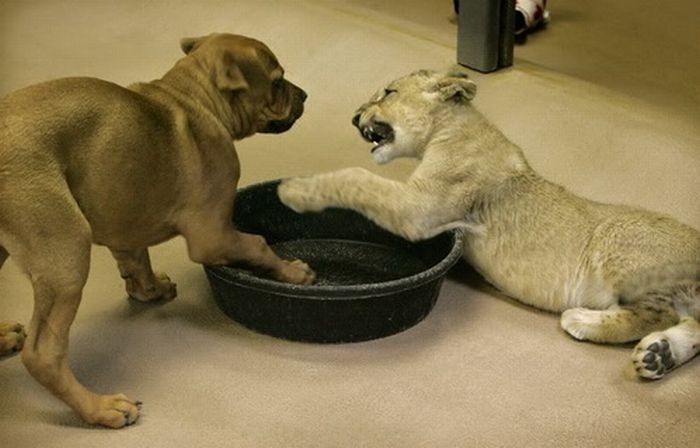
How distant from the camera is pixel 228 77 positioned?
283 cm

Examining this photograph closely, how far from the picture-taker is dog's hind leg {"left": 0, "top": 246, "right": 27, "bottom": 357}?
108 inches

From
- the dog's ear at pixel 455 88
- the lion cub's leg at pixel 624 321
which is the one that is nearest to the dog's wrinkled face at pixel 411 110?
the dog's ear at pixel 455 88

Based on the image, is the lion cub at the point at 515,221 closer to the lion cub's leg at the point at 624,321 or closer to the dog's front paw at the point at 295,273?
the lion cub's leg at the point at 624,321

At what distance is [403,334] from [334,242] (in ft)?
2.01

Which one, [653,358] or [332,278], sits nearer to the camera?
[653,358]

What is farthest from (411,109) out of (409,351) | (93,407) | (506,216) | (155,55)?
(155,55)

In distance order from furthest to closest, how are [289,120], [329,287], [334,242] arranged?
[334,242] < [289,120] < [329,287]

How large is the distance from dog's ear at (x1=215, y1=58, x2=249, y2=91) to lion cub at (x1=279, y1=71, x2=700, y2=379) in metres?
0.37

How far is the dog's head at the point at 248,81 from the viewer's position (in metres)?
2.84

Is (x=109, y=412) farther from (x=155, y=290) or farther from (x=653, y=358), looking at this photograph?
(x=653, y=358)

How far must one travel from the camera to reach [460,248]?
2924mm

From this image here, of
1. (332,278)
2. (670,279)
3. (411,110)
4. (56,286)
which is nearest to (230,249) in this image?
(332,278)

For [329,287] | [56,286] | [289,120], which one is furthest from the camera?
[289,120]

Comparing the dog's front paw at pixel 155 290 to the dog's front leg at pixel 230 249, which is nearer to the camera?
the dog's front leg at pixel 230 249
